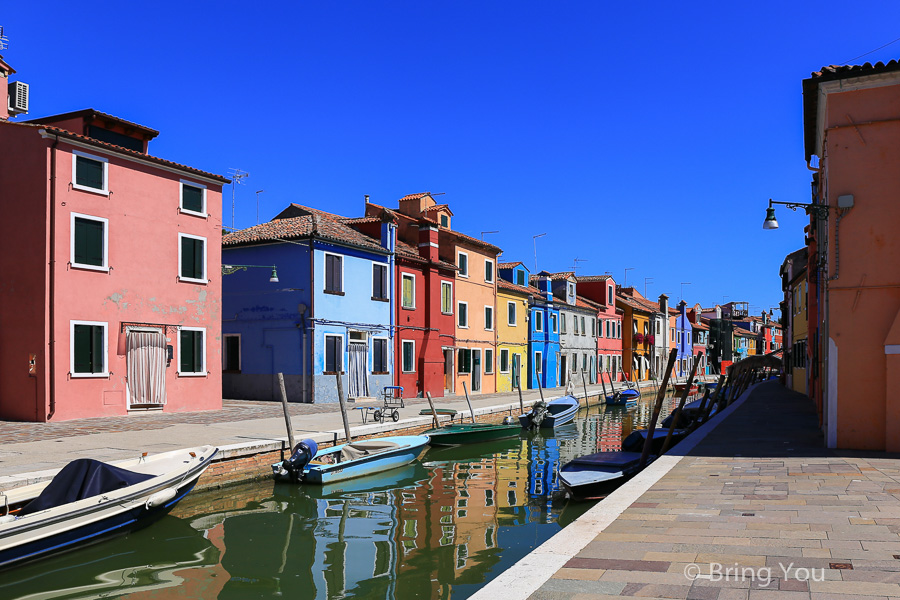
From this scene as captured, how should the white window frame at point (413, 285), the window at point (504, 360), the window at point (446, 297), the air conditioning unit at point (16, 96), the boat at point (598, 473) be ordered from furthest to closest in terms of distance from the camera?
the window at point (504, 360), the window at point (446, 297), the white window frame at point (413, 285), the air conditioning unit at point (16, 96), the boat at point (598, 473)

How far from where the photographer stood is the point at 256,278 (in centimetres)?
2817

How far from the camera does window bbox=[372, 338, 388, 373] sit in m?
29.9

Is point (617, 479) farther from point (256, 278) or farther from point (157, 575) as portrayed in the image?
point (256, 278)

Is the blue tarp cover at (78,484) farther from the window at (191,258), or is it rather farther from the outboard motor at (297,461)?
the window at (191,258)

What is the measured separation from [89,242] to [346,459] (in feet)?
34.7

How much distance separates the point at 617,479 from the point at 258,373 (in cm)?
1825

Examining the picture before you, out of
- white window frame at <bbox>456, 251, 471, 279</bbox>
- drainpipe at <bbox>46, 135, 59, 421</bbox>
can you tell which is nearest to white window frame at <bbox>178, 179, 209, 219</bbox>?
drainpipe at <bbox>46, 135, 59, 421</bbox>

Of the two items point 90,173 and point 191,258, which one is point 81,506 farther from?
point 191,258

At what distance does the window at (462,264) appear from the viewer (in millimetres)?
35812

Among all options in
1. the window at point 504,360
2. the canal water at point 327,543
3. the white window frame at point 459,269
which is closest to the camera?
the canal water at point 327,543

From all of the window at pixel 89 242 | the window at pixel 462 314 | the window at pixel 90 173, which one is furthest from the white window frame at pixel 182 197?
the window at pixel 462 314

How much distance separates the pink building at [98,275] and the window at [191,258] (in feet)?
0.12

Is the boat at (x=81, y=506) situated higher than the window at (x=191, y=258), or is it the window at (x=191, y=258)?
the window at (x=191, y=258)

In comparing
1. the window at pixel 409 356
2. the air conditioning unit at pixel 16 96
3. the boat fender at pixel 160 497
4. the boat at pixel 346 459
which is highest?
the air conditioning unit at pixel 16 96
